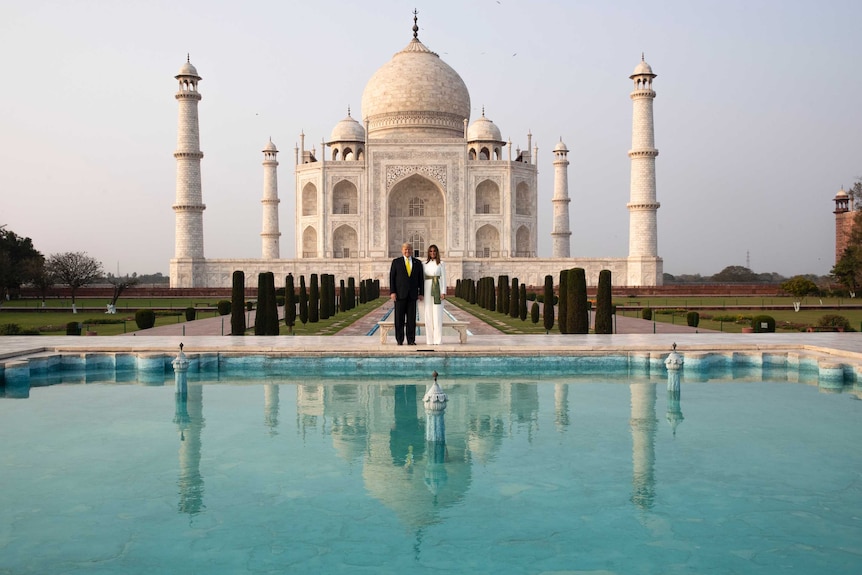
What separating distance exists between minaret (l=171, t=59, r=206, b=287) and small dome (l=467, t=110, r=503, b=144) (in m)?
13.9

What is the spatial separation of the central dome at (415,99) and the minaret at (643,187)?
426 inches

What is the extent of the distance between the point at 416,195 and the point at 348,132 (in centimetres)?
515

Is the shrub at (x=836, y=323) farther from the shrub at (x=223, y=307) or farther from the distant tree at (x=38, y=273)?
the distant tree at (x=38, y=273)

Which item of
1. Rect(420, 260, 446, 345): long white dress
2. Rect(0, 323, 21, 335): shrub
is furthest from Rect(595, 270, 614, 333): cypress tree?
Rect(0, 323, 21, 335): shrub

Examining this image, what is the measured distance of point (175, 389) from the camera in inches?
274

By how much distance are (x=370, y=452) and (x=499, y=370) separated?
3.37 meters

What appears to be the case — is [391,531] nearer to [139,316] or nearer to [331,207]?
[139,316]

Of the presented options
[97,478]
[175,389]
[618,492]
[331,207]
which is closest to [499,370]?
[175,389]

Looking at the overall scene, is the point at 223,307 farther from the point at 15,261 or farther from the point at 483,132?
the point at 483,132

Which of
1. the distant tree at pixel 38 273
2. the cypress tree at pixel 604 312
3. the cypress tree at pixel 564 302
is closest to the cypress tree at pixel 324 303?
the cypress tree at pixel 564 302

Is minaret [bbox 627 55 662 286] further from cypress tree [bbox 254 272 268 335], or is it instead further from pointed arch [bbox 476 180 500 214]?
cypress tree [bbox 254 272 268 335]

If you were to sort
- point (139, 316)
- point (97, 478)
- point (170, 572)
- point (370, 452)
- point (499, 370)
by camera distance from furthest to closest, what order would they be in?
point (139, 316) < point (499, 370) < point (370, 452) < point (97, 478) < point (170, 572)

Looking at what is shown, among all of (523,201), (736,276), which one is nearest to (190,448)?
(523,201)

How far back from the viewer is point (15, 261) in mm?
28094
